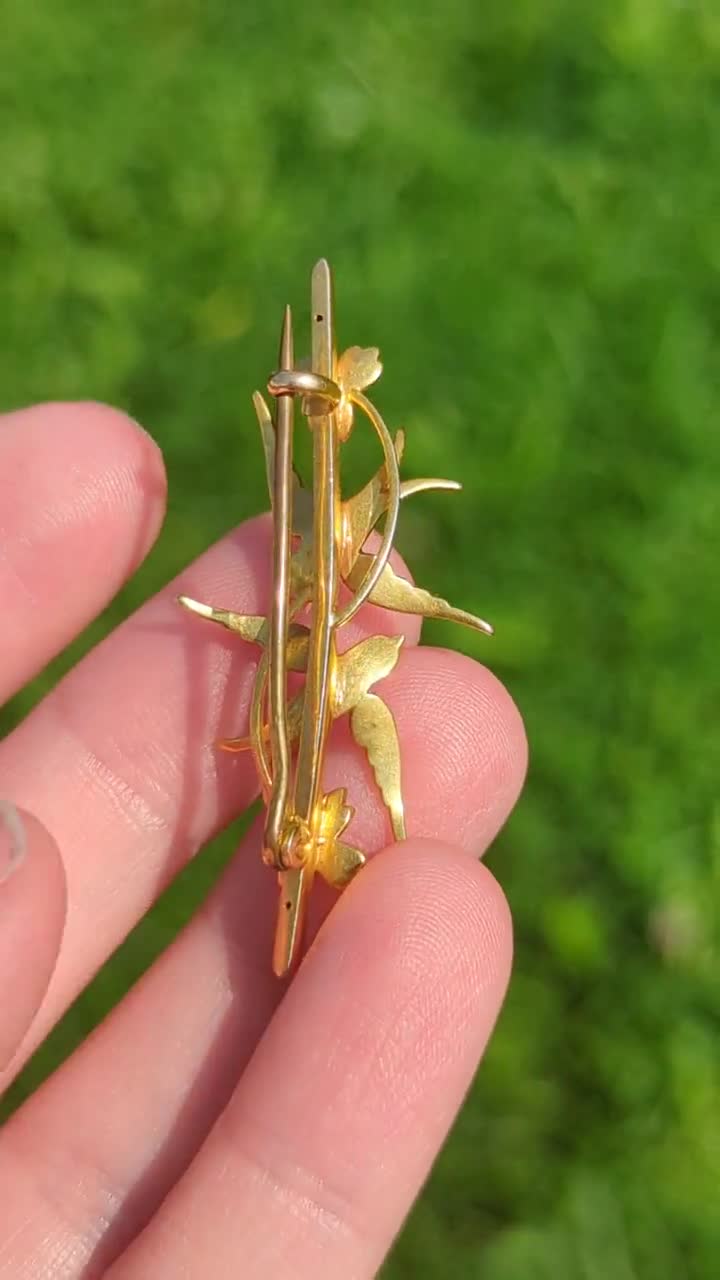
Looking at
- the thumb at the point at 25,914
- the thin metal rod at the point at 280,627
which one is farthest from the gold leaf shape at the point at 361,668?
the thumb at the point at 25,914

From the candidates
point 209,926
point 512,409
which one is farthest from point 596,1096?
point 512,409

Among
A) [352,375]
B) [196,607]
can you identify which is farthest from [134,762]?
[352,375]

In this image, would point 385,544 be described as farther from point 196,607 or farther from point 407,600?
point 196,607

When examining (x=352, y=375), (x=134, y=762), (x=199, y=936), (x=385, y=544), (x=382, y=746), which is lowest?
(x=199, y=936)

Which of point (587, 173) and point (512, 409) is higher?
point (587, 173)

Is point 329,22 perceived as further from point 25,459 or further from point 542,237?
point 25,459

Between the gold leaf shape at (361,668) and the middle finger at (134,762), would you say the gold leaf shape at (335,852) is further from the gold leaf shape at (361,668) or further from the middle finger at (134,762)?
the middle finger at (134,762)
